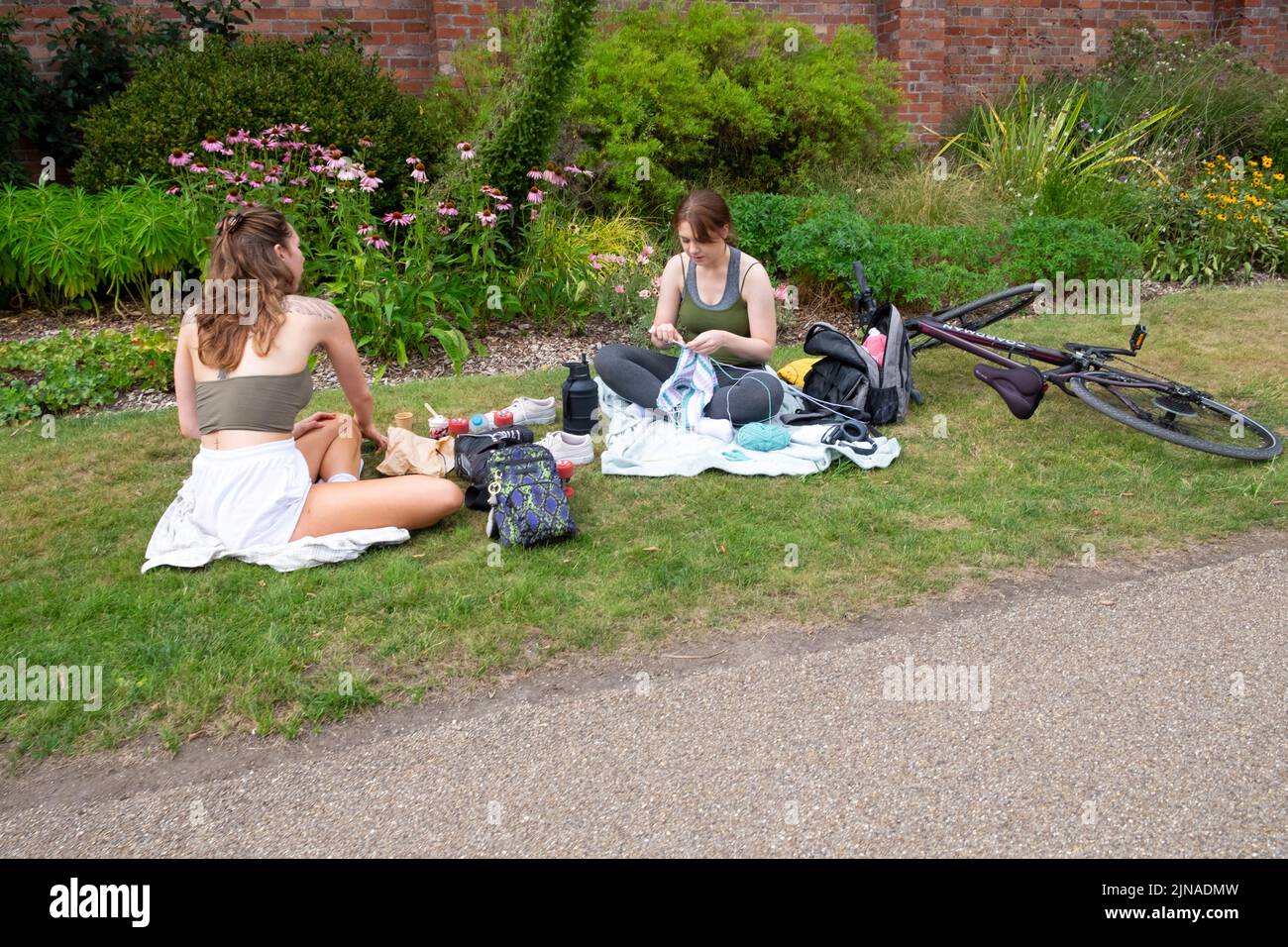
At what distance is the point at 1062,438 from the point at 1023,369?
1.39 ft

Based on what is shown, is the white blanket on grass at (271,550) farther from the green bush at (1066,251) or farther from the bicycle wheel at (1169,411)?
the green bush at (1066,251)

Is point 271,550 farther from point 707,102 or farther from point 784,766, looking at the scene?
point 707,102

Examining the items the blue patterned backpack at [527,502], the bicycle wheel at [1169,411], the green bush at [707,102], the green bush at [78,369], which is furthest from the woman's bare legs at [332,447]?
the green bush at [707,102]

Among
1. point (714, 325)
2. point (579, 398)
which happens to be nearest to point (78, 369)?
point (579, 398)

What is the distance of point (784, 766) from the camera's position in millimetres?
2695

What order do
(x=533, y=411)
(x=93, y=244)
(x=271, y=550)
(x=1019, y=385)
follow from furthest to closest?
1. (x=93, y=244)
2. (x=533, y=411)
3. (x=1019, y=385)
4. (x=271, y=550)

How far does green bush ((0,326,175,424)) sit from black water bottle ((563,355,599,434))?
285 centimetres

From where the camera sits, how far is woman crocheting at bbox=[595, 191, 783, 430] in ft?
16.8

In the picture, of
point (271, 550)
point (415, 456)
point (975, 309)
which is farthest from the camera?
point (975, 309)

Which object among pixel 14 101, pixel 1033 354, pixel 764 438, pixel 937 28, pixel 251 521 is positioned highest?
pixel 937 28

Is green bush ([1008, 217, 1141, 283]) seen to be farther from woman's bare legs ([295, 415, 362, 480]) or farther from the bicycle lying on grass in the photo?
woman's bare legs ([295, 415, 362, 480])

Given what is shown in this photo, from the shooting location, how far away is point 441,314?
7.02 metres

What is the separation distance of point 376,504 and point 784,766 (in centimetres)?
206

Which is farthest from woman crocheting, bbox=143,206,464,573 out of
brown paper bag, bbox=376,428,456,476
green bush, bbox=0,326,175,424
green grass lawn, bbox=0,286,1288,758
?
green bush, bbox=0,326,175,424
